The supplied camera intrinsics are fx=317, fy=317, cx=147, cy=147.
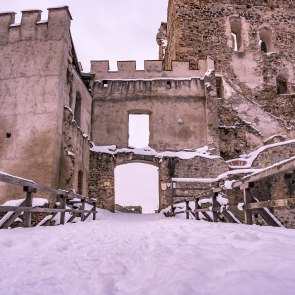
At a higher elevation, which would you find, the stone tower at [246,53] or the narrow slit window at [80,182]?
the stone tower at [246,53]

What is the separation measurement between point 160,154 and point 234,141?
407 cm

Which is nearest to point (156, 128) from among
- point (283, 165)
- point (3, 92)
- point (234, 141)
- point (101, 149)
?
point (101, 149)

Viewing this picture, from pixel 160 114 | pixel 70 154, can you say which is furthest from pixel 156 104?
pixel 70 154

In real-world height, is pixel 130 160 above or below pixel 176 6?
below

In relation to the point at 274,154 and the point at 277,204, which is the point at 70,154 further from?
the point at 274,154

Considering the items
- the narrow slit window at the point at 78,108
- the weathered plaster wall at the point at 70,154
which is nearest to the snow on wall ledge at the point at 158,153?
the narrow slit window at the point at 78,108

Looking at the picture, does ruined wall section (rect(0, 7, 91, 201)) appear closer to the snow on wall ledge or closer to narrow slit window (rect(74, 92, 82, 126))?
narrow slit window (rect(74, 92, 82, 126))

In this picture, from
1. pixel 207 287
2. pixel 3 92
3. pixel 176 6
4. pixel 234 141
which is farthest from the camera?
pixel 176 6

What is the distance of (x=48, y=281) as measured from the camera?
1.88 m

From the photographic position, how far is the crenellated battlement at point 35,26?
34.2 ft

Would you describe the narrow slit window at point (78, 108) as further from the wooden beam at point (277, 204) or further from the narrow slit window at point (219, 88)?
the wooden beam at point (277, 204)

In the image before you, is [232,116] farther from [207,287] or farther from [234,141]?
[207,287]

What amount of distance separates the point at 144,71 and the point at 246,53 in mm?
6470

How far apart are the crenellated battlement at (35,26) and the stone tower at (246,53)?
316 inches
